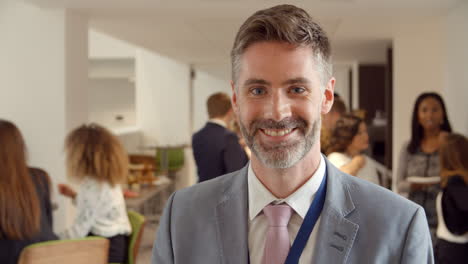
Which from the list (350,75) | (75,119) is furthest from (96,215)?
(350,75)

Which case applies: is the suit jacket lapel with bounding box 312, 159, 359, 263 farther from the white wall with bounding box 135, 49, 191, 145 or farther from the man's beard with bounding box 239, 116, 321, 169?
the white wall with bounding box 135, 49, 191, 145

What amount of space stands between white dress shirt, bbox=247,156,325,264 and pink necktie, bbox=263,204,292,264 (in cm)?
2

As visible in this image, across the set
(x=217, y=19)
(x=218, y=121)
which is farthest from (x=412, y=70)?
(x=218, y=121)

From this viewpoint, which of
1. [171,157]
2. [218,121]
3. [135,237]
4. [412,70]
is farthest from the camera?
[171,157]

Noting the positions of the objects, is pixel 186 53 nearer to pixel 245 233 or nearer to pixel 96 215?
pixel 96 215

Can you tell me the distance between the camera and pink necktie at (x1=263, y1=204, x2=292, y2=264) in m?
1.04

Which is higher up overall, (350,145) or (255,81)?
(255,81)

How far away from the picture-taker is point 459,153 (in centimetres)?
304

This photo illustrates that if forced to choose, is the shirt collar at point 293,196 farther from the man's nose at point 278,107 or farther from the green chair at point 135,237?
the green chair at point 135,237

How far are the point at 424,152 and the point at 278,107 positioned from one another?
2.79 m

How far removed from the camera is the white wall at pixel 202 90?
1108 cm

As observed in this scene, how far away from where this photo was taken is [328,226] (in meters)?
1.03

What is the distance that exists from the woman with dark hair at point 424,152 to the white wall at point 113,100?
1380cm

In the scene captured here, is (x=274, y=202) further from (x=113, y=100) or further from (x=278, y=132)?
(x=113, y=100)
